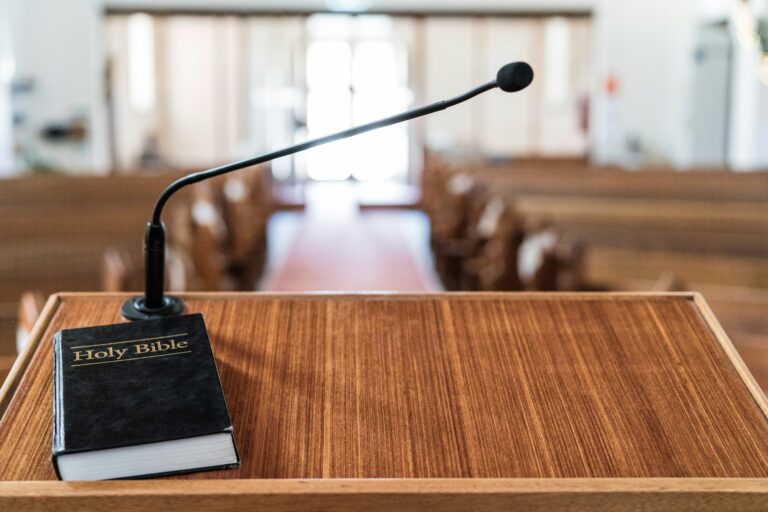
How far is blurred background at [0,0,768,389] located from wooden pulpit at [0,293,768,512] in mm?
1116

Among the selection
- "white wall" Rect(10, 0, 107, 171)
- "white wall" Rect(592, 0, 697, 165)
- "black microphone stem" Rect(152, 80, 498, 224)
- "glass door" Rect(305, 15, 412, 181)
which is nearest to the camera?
"black microphone stem" Rect(152, 80, 498, 224)

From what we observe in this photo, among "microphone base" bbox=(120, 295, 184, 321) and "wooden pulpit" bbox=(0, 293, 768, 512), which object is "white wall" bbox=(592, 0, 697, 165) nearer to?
"wooden pulpit" bbox=(0, 293, 768, 512)

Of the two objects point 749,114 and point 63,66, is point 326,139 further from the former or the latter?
point 63,66

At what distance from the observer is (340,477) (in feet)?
3.09

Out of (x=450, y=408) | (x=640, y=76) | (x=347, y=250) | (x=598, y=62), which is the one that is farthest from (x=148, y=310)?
(x=640, y=76)

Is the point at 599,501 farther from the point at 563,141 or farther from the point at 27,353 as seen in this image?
the point at 563,141

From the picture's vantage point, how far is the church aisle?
745 cm

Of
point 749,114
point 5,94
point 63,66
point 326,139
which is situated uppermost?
point 326,139

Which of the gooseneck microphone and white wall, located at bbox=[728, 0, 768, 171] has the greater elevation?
the gooseneck microphone

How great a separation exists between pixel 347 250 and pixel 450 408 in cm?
810

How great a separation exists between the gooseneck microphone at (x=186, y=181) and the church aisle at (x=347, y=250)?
5.76m

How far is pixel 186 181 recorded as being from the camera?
116 centimetres

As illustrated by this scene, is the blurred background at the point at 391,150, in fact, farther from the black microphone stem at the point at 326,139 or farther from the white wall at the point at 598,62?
the black microphone stem at the point at 326,139

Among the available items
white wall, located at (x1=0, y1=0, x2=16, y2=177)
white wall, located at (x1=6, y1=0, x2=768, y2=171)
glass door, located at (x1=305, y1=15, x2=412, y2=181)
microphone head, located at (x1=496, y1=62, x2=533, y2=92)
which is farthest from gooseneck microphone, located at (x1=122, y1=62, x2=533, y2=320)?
glass door, located at (x1=305, y1=15, x2=412, y2=181)
